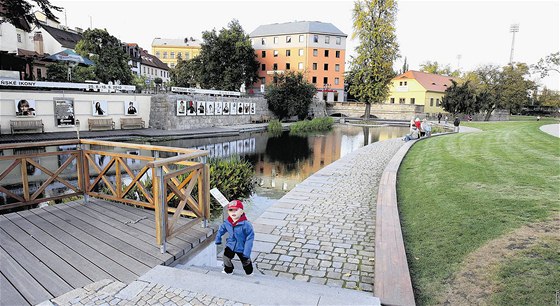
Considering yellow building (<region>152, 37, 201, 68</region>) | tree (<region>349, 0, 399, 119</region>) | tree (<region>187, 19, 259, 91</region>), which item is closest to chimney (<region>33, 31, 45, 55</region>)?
tree (<region>187, 19, 259, 91</region>)

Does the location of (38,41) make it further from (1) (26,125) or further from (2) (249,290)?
(2) (249,290)

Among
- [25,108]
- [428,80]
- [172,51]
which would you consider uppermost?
[172,51]

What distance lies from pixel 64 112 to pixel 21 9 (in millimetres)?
6021

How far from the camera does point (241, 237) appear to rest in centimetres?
415

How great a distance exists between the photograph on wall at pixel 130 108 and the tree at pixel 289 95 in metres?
17.6

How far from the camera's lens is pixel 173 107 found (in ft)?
85.7

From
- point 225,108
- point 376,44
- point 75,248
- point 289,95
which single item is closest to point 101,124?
point 225,108

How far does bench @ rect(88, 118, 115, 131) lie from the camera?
22250 millimetres

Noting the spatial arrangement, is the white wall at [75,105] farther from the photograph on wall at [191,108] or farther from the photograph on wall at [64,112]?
the photograph on wall at [191,108]

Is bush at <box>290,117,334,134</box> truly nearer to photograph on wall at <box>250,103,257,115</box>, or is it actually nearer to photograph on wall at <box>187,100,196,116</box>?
photograph on wall at <box>250,103,257,115</box>

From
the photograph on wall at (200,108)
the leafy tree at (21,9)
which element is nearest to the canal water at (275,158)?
the photograph on wall at (200,108)

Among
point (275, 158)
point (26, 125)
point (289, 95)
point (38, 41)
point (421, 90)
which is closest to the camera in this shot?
point (275, 158)

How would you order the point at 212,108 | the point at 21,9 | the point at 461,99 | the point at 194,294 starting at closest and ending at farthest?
the point at 194,294 → the point at 21,9 → the point at 212,108 → the point at 461,99

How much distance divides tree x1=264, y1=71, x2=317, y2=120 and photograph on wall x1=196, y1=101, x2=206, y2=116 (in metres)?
11.7
